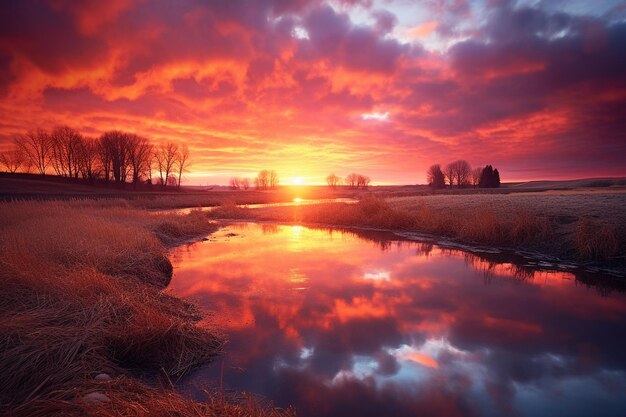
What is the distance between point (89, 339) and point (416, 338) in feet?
24.0

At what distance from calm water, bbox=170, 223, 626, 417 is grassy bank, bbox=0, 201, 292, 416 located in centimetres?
95

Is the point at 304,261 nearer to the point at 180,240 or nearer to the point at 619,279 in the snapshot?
the point at 180,240

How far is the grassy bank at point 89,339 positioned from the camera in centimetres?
414

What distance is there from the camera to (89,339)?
225 inches

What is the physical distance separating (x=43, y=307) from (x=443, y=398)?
860 centimetres

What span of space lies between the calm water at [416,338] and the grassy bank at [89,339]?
952mm

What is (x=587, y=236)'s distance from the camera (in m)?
14.7

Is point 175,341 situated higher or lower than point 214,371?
higher

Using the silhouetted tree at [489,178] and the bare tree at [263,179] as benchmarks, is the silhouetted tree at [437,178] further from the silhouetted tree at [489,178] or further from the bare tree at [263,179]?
the bare tree at [263,179]

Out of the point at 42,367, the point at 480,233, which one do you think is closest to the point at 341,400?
the point at 42,367

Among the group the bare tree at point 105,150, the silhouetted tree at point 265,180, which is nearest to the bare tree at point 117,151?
the bare tree at point 105,150

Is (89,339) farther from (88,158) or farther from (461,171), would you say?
(461,171)

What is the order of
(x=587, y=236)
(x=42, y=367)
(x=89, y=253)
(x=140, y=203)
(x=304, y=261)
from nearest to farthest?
1. (x=42, y=367)
2. (x=89, y=253)
3. (x=587, y=236)
4. (x=304, y=261)
5. (x=140, y=203)

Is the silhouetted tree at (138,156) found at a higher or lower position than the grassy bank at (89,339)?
higher
